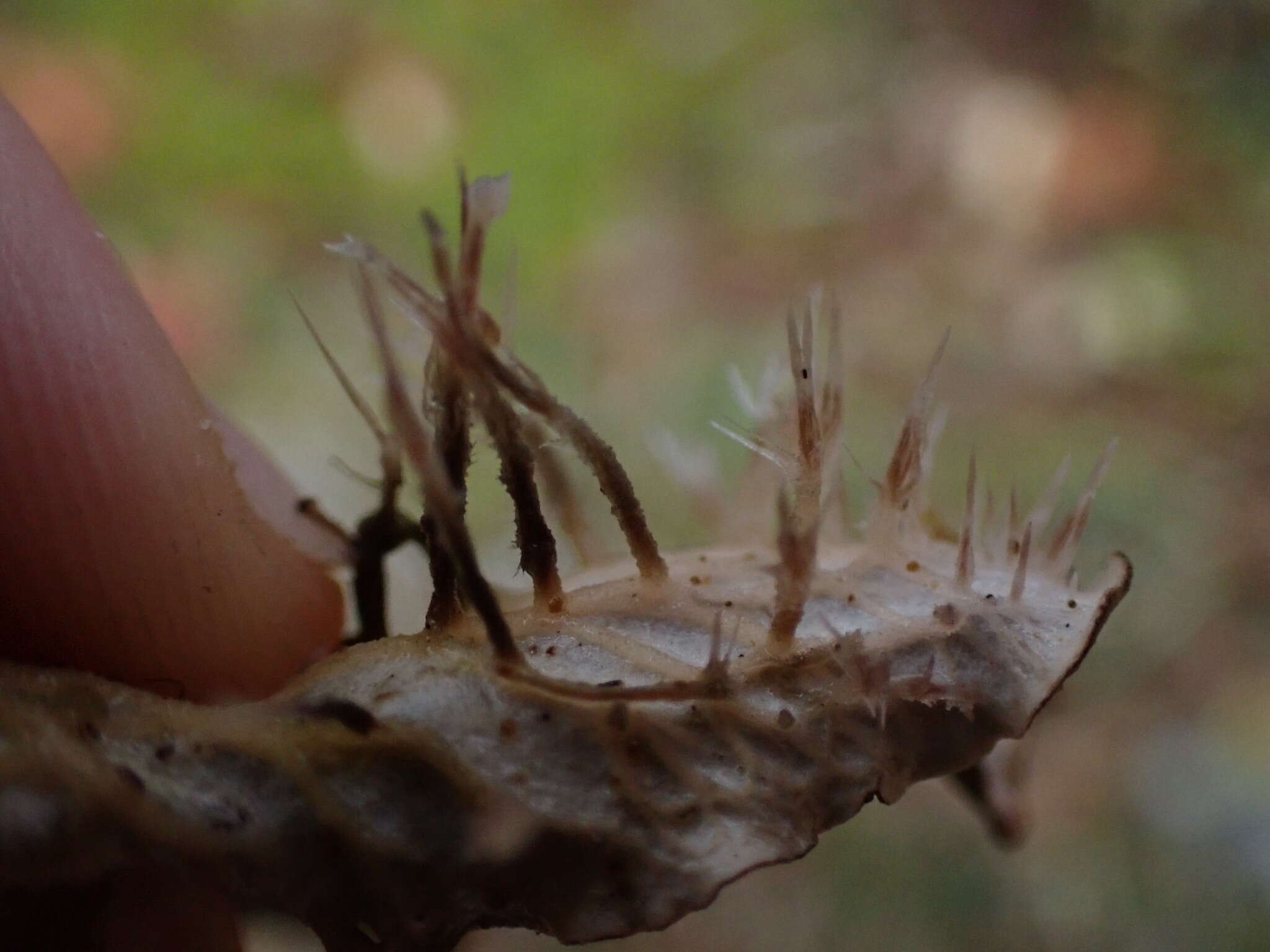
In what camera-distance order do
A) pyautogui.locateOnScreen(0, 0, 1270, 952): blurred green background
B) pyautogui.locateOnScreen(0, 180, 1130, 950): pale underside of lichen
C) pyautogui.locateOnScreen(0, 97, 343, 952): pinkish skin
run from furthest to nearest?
pyautogui.locateOnScreen(0, 0, 1270, 952): blurred green background < pyautogui.locateOnScreen(0, 97, 343, 952): pinkish skin < pyautogui.locateOnScreen(0, 180, 1130, 950): pale underside of lichen

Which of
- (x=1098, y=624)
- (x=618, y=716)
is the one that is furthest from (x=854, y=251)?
(x=618, y=716)

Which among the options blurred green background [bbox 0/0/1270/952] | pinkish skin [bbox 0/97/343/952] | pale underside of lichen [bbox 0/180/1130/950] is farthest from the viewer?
blurred green background [bbox 0/0/1270/952]

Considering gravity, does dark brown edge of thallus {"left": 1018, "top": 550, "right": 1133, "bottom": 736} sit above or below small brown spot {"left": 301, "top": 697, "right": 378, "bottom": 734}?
below

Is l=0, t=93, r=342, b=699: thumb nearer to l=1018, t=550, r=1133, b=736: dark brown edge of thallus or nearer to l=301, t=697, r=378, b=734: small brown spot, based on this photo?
l=301, t=697, r=378, b=734: small brown spot

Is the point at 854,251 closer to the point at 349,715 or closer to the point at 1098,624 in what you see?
the point at 1098,624

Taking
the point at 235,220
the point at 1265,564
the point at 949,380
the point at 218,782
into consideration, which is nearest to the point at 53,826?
the point at 218,782

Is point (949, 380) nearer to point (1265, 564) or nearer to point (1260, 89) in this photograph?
point (1265, 564)

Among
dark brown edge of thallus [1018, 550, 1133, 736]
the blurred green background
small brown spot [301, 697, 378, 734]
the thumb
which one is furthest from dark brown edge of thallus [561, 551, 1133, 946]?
the blurred green background
